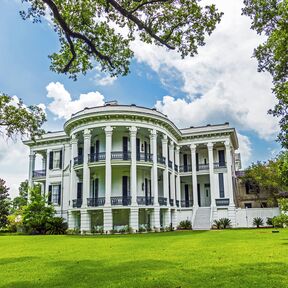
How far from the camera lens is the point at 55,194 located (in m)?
34.3

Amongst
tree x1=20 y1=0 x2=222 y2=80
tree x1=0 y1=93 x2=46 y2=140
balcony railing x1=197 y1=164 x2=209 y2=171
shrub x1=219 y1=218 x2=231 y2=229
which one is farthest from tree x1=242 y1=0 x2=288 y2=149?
balcony railing x1=197 y1=164 x2=209 y2=171

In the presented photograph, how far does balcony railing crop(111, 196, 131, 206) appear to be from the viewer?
2683cm

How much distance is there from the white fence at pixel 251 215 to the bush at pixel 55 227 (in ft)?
55.7

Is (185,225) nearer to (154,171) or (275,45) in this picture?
(154,171)

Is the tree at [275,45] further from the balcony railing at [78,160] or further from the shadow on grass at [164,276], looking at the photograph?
the balcony railing at [78,160]

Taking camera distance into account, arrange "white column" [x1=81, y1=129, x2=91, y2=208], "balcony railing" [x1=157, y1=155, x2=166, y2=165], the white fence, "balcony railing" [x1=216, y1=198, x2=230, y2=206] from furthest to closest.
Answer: "balcony railing" [x1=216, y1=198, x2=230, y2=206] → the white fence → "balcony railing" [x1=157, y1=155, x2=166, y2=165] → "white column" [x1=81, y1=129, x2=91, y2=208]

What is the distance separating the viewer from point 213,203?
33.4 m

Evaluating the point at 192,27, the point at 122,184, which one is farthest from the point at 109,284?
the point at 122,184

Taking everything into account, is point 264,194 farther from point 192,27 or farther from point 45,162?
point 192,27

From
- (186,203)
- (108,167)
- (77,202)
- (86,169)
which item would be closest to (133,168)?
(108,167)

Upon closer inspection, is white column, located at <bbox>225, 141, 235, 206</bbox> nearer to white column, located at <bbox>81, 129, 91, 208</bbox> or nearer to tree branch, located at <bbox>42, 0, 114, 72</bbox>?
white column, located at <bbox>81, 129, 91, 208</bbox>

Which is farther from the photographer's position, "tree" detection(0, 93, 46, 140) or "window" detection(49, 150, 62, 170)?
"window" detection(49, 150, 62, 170)

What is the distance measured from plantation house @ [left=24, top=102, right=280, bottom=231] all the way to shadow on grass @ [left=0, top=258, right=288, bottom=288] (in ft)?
57.0

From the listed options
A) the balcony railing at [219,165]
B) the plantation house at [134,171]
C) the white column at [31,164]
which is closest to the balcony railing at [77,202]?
the plantation house at [134,171]
